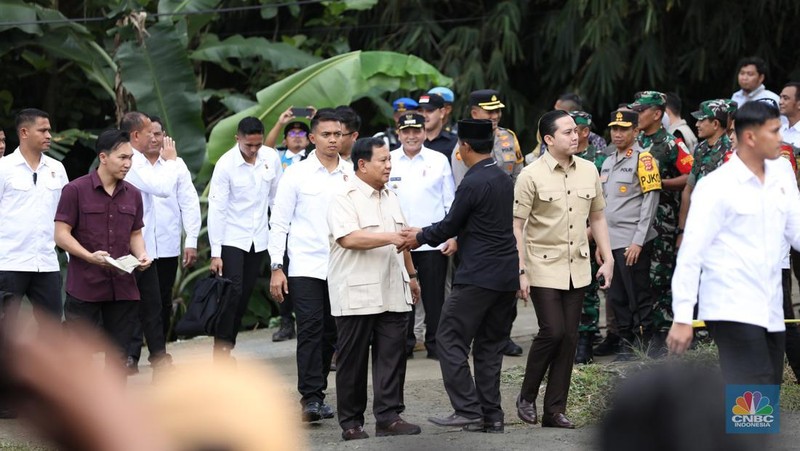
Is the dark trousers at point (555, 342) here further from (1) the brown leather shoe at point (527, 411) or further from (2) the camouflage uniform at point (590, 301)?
(2) the camouflage uniform at point (590, 301)

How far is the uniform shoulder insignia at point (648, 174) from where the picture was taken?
30.5ft

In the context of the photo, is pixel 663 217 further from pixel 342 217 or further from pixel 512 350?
pixel 342 217

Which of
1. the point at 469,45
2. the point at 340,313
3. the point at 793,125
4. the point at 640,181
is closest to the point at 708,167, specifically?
the point at 640,181

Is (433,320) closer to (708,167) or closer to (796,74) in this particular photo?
(708,167)

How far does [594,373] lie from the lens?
875 cm

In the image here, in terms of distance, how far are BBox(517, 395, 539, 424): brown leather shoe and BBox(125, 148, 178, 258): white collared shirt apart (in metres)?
3.32

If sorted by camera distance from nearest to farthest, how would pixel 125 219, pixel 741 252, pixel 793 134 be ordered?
pixel 741 252 < pixel 125 219 < pixel 793 134

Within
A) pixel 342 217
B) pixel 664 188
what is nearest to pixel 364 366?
pixel 342 217

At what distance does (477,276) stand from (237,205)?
2.92 meters

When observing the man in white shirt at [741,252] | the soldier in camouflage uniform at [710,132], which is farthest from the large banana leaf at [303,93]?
the man in white shirt at [741,252]

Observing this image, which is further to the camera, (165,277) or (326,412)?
(165,277)

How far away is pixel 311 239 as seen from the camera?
8.06 metres

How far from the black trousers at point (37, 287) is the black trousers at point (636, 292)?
4.53m

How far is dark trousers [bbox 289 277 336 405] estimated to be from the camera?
778 centimetres
